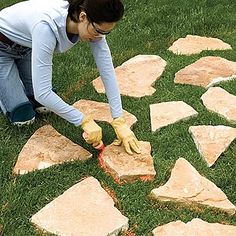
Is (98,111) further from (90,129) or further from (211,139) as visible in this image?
(211,139)

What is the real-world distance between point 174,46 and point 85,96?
1.09m

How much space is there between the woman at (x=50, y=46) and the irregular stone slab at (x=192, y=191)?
0.35 metres

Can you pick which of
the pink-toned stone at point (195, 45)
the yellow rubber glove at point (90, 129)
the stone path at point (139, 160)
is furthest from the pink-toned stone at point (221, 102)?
the yellow rubber glove at point (90, 129)

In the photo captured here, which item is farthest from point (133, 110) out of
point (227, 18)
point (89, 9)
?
point (227, 18)

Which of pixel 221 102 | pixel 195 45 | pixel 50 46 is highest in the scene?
pixel 50 46

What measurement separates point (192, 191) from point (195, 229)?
26 centimetres

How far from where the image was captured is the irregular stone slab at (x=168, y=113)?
127 inches

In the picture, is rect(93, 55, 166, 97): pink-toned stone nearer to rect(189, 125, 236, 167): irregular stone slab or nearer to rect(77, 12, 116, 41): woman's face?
rect(189, 125, 236, 167): irregular stone slab

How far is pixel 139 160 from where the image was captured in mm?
2871

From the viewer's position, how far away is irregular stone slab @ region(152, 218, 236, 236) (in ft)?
7.82

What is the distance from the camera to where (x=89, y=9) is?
2.48m

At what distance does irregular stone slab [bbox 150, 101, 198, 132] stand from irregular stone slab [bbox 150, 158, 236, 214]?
0.54 metres

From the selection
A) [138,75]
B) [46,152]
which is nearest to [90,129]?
[46,152]

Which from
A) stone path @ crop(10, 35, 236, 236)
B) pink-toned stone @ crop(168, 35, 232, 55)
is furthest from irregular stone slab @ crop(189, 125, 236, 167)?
pink-toned stone @ crop(168, 35, 232, 55)
